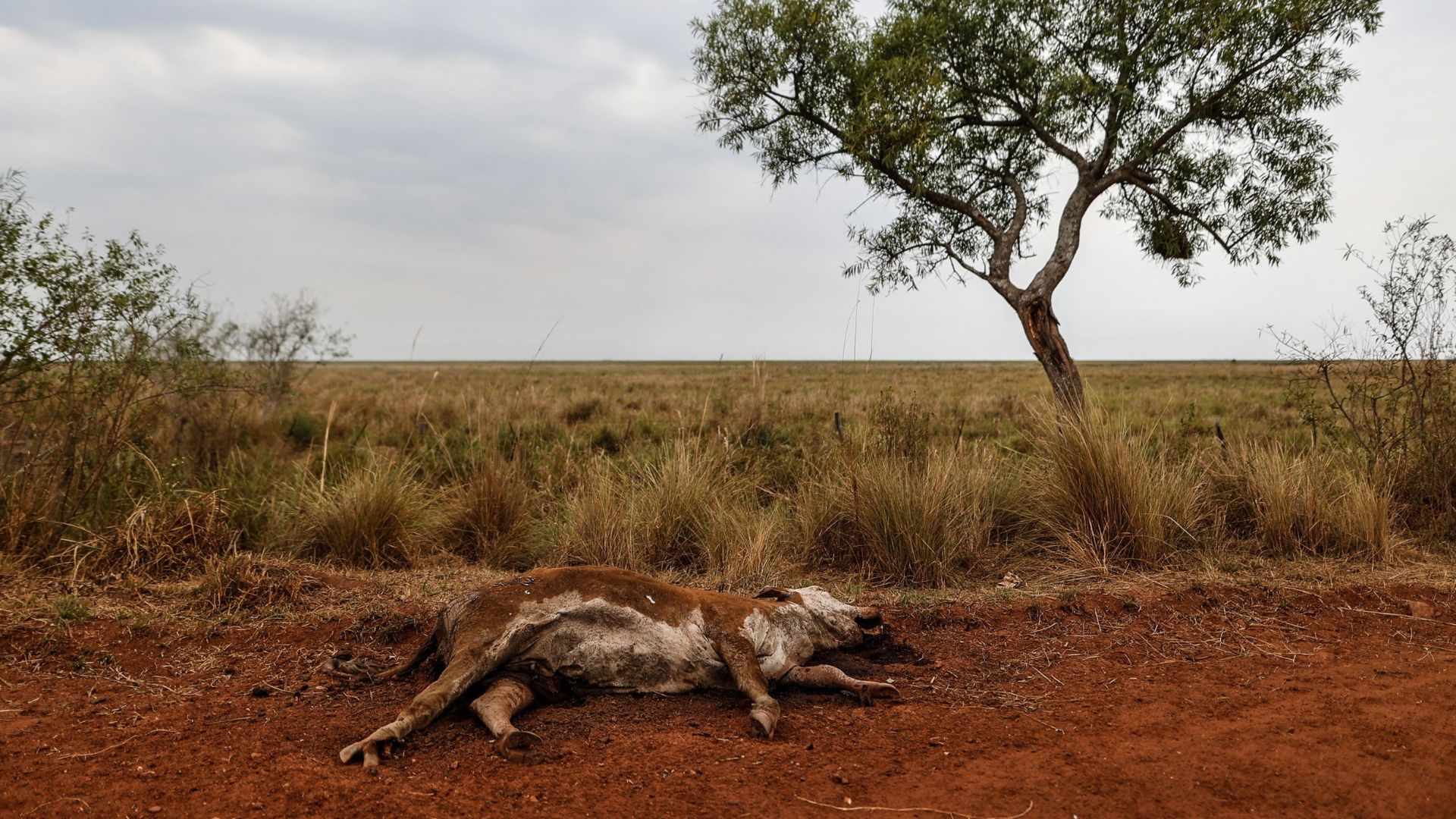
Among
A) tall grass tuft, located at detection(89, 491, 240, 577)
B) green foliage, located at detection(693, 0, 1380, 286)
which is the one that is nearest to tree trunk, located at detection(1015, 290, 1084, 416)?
green foliage, located at detection(693, 0, 1380, 286)

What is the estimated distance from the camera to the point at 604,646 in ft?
13.6

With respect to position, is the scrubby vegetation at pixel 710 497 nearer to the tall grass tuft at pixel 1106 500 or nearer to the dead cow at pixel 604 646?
the tall grass tuft at pixel 1106 500

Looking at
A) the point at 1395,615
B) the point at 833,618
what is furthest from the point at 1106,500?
the point at 833,618

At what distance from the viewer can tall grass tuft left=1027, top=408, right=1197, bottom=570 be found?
6855 millimetres

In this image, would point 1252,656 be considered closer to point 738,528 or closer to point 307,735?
point 738,528

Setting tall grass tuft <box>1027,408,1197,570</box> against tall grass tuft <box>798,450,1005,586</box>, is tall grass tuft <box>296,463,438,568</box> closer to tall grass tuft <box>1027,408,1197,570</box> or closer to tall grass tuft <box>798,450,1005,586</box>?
tall grass tuft <box>798,450,1005,586</box>

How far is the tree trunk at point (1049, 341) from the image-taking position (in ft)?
33.5

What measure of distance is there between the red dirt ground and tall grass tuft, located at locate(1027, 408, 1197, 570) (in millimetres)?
1532

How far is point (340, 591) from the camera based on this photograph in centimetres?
594

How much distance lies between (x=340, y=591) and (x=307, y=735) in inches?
94.7

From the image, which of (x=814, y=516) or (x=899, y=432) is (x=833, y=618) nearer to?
(x=814, y=516)

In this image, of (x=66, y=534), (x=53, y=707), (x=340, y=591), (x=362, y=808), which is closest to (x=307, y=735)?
(x=362, y=808)

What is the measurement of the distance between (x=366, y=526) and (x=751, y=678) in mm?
4445

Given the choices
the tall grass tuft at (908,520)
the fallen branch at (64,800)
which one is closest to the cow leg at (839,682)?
the tall grass tuft at (908,520)
